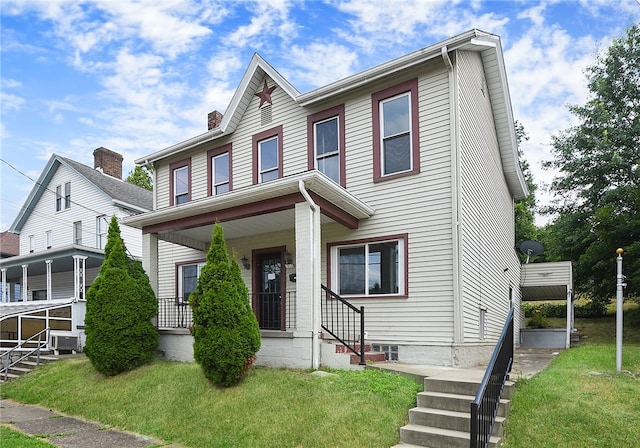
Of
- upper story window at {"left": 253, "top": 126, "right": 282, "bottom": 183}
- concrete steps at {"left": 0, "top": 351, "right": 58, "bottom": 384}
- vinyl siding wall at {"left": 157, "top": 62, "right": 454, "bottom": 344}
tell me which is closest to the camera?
vinyl siding wall at {"left": 157, "top": 62, "right": 454, "bottom": 344}

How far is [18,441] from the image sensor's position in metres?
6.97

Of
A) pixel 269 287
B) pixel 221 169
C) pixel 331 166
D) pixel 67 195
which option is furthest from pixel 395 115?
pixel 67 195

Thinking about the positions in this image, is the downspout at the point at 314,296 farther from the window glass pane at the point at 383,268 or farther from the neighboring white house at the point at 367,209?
the window glass pane at the point at 383,268

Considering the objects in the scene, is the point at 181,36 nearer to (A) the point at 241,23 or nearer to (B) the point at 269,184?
(A) the point at 241,23

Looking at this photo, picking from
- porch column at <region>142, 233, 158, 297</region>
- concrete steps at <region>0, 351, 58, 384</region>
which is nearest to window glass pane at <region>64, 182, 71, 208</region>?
concrete steps at <region>0, 351, 58, 384</region>

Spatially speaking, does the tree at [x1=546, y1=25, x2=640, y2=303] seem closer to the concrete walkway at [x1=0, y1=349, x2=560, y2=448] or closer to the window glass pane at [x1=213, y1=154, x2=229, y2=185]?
the concrete walkway at [x1=0, y1=349, x2=560, y2=448]

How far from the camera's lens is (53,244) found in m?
23.3

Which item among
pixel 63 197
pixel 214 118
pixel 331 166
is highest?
pixel 214 118

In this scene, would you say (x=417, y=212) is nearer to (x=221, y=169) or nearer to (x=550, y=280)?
(x=221, y=169)

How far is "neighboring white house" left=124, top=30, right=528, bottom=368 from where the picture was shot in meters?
9.12

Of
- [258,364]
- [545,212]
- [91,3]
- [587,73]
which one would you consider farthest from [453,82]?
[587,73]

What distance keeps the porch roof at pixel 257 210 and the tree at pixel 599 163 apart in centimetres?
1288

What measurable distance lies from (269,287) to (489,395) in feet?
24.0

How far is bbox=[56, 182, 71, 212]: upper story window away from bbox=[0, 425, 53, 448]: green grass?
17056 mm
